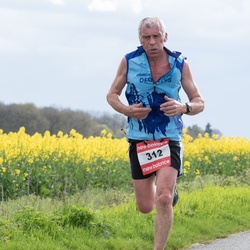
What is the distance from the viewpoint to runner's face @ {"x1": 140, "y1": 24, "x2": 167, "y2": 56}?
610 centimetres

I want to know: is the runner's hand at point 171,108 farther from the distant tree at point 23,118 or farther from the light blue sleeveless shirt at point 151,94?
the distant tree at point 23,118

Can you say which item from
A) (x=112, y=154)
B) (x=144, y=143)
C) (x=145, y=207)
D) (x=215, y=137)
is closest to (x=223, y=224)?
(x=145, y=207)

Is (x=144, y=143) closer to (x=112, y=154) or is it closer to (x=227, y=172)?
(x=112, y=154)

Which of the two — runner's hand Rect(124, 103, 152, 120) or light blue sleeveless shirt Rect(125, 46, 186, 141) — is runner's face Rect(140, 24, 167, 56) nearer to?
light blue sleeveless shirt Rect(125, 46, 186, 141)

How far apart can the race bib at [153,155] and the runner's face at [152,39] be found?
1.00 m

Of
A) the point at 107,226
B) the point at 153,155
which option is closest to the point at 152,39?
the point at 153,155

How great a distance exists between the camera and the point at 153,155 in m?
6.19

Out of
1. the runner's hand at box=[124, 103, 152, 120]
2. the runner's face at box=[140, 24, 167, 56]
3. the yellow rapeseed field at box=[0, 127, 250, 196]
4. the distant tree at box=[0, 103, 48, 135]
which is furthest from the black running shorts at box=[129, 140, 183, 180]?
the distant tree at box=[0, 103, 48, 135]

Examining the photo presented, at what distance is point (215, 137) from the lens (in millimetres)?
21203

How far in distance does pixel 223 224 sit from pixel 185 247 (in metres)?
1.64

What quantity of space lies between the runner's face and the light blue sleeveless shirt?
0.15 m

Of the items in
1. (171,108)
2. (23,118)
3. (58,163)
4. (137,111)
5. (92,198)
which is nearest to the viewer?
(171,108)

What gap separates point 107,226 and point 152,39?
2.69 metres

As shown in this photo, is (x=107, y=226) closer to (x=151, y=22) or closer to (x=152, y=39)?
(x=152, y=39)
